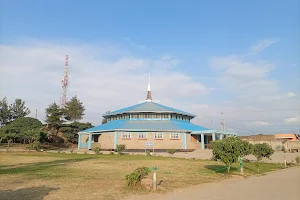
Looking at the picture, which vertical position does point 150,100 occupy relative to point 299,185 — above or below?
above

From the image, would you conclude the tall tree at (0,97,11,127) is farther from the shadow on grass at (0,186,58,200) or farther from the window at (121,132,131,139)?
the shadow on grass at (0,186,58,200)

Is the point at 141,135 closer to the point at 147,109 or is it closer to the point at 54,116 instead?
the point at 147,109

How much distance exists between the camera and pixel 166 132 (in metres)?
38.5

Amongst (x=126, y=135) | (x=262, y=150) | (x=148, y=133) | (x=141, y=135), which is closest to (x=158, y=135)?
(x=148, y=133)

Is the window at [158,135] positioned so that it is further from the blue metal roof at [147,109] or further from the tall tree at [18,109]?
the tall tree at [18,109]

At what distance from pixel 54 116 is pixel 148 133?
24814mm

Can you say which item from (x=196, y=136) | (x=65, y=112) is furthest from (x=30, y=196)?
(x=65, y=112)

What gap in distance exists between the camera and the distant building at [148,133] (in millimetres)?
37875

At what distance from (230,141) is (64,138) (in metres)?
46.9

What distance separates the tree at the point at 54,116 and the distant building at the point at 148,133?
12465mm

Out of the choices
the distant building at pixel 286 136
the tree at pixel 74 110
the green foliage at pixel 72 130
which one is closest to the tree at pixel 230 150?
the green foliage at pixel 72 130

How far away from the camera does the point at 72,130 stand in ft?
175

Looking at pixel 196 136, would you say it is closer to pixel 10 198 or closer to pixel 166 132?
pixel 166 132

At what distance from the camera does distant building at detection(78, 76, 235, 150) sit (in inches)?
1491
